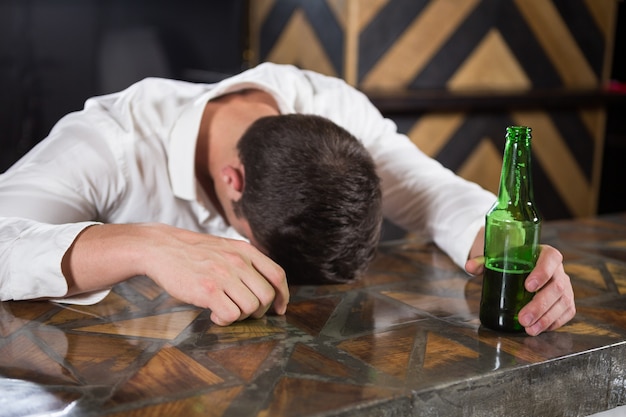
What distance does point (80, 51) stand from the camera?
2.38 m

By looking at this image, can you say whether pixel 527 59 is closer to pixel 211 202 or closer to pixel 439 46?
pixel 439 46

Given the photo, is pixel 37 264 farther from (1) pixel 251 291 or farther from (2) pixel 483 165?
(2) pixel 483 165

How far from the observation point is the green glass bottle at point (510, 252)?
106 cm

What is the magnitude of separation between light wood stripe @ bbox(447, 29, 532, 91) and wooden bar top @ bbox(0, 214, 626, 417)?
5.42 ft

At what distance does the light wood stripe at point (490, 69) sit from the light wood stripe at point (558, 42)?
0.15m

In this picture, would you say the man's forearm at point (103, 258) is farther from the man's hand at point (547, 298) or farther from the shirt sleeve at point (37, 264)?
the man's hand at point (547, 298)

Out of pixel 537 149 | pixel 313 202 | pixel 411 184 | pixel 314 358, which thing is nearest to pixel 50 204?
pixel 313 202

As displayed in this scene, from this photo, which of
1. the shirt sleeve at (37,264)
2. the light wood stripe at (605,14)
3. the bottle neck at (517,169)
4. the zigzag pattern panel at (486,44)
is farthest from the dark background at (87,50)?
the bottle neck at (517,169)

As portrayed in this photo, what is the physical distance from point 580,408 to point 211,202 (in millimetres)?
868

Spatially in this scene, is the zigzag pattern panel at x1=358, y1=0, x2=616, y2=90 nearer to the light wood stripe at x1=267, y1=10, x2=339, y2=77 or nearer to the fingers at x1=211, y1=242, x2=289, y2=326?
the light wood stripe at x1=267, y1=10, x2=339, y2=77

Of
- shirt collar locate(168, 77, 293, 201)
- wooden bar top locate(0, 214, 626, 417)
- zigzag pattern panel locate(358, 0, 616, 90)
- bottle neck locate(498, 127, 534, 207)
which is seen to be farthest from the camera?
zigzag pattern panel locate(358, 0, 616, 90)

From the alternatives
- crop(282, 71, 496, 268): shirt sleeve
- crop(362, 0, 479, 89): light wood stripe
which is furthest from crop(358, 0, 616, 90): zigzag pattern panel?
crop(282, 71, 496, 268): shirt sleeve

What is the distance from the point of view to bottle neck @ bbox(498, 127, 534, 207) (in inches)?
40.3

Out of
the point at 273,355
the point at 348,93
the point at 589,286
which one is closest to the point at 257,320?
the point at 273,355
